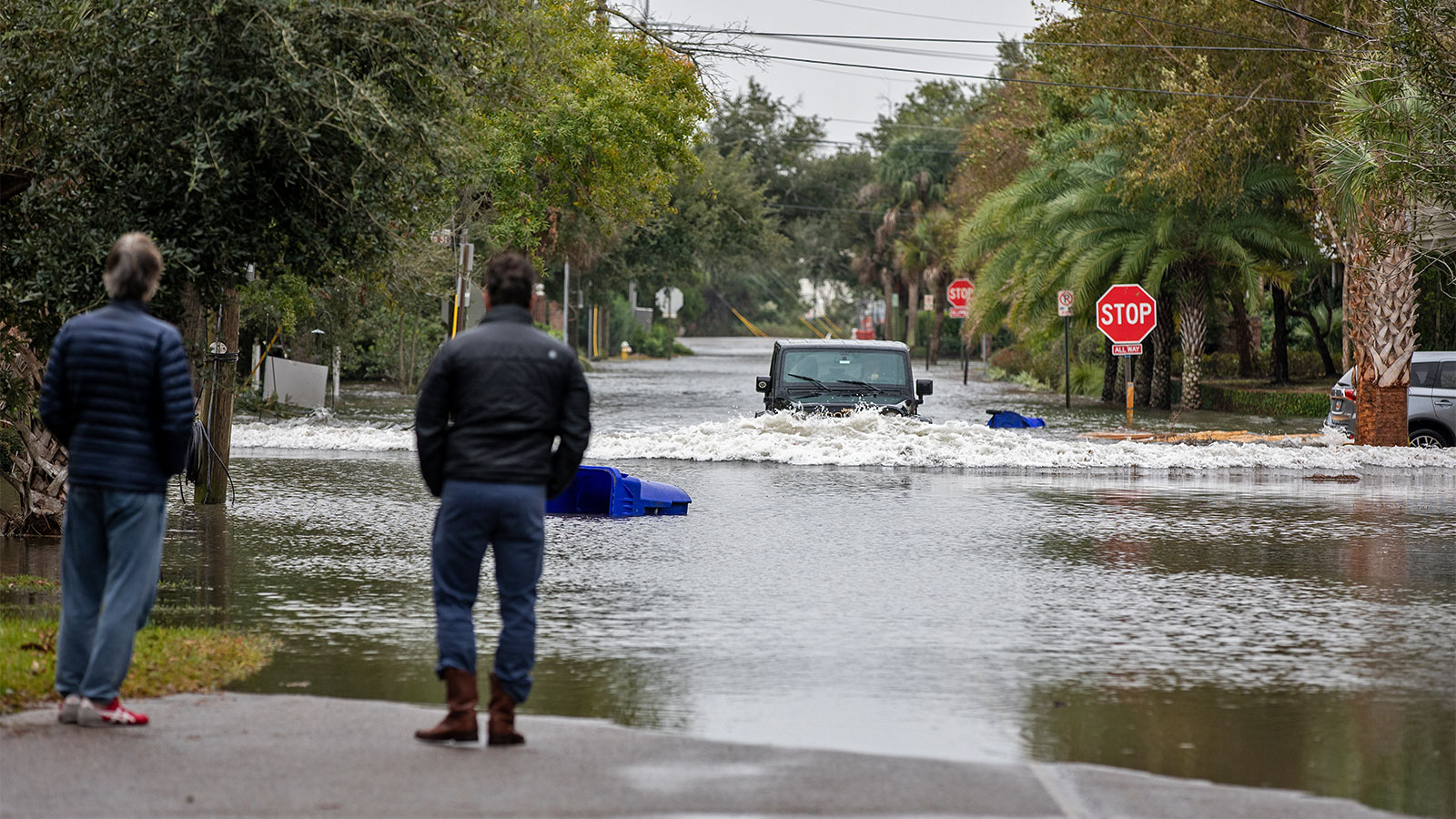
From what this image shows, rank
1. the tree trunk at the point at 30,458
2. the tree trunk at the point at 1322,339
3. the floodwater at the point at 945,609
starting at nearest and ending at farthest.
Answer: the floodwater at the point at 945,609, the tree trunk at the point at 30,458, the tree trunk at the point at 1322,339

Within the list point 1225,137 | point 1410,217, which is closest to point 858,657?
point 1410,217

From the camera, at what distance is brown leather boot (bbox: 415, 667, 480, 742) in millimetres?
6262

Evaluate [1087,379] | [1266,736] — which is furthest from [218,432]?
[1087,379]

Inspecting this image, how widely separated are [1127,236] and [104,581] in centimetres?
3160

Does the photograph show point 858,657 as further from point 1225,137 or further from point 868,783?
point 1225,137

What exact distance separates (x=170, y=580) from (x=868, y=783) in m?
6.57

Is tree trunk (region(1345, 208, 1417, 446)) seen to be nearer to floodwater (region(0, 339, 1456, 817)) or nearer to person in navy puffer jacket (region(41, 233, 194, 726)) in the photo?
floodwater (region(0, 339, 1456, 817))

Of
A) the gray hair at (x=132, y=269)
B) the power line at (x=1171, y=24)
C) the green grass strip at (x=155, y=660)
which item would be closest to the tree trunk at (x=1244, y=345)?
the power line at (x=1171, y=24)

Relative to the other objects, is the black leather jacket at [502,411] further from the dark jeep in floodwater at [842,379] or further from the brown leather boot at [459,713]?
the dark jeep in floodwater at [842,379]

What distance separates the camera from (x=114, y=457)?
6.42 metres

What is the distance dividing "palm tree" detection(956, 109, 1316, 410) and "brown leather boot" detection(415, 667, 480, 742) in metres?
28.2

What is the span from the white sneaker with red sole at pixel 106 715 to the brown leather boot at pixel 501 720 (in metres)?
1.40

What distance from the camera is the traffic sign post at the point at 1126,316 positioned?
30962 mm

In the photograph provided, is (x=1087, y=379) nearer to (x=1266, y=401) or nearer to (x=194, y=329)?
(x=1266, y=401)
